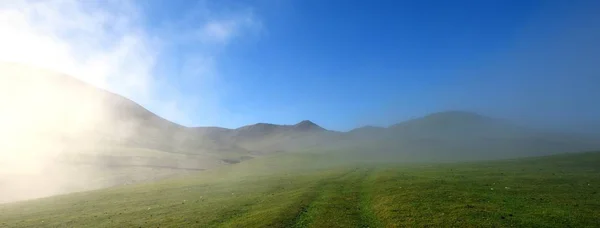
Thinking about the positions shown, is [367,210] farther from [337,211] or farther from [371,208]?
[337,211]

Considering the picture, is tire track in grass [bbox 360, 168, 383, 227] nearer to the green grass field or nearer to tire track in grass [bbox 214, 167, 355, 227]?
the green grass field

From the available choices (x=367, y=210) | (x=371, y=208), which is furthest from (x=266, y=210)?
(x=371, y=208)

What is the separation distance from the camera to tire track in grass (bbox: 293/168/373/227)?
114 feet

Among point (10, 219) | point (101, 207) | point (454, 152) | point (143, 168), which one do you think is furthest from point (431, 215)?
point (143, 168)

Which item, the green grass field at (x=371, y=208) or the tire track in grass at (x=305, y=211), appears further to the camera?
the tire track in grass at (x=305, y=211)

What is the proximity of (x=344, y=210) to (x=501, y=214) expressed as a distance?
15.9 meters

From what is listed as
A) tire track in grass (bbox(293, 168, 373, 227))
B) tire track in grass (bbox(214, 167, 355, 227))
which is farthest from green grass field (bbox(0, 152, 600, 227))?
tire track in grass (bbox(214, 167, 355, 227))

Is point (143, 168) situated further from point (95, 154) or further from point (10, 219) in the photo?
point (10, 219)

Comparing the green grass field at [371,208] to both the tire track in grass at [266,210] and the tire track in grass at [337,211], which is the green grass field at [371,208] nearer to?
the tire track in grass at [337,211]

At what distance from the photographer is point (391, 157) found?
16312 centimetres

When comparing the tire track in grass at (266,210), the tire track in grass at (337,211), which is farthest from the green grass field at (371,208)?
the tire track in grass at (266,210)

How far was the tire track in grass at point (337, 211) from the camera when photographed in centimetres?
3472

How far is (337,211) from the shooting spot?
39.4 m

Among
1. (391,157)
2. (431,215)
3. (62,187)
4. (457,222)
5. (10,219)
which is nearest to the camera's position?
(457,222)
